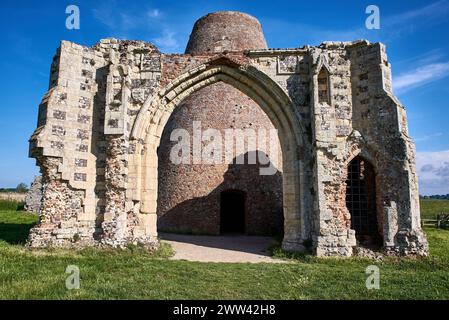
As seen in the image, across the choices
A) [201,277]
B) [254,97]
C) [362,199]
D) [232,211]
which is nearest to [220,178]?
[232,211]

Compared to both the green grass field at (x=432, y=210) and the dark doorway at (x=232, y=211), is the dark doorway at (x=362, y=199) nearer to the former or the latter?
the dark doorway at (x=232, y=211)

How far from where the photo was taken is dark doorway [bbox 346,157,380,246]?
30.8 ft

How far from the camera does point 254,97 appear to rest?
33.9 ft

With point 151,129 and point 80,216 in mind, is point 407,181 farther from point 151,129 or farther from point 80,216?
point 80,216

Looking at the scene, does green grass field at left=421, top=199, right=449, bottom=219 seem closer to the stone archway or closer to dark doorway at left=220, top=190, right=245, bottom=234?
dark doorway at left=220, top=190, right=245, bottom=234

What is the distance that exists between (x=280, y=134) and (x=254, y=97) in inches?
56.8

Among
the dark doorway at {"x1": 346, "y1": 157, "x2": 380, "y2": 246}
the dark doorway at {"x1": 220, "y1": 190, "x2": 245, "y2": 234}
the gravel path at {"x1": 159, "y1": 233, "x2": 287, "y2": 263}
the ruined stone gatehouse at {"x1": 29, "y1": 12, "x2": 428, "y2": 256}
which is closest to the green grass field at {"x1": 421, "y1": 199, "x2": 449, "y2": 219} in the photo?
the dark doorway at {"x1": 220, "y1": 190, "x2": 245, "y2": 234}

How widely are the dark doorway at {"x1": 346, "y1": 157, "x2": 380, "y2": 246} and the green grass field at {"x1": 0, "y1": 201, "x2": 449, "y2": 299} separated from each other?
57.2 inches

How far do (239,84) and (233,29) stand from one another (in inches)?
353

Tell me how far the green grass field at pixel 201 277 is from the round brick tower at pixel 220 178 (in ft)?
23.2

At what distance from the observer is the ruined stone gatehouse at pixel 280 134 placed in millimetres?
8711

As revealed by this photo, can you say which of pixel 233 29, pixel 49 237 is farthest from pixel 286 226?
pixel 233 29

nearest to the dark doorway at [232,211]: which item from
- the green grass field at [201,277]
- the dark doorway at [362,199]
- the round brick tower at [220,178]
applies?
the round brick tower at [220,178]

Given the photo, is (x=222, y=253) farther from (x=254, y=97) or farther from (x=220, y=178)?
(x=220, y=178)
